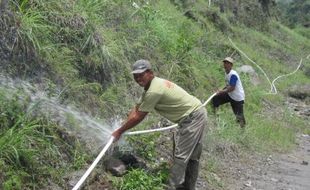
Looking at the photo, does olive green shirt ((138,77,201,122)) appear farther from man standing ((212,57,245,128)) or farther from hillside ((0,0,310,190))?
man standing ((212,57,245,128))

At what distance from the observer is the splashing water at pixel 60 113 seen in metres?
5.63

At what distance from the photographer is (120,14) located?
9328 mm

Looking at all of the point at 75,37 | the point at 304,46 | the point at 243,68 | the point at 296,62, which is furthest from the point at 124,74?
the point at 304,46

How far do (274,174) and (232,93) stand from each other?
187cm

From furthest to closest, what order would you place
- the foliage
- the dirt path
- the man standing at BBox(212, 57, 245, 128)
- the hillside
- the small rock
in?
the man standing at BBox(212, 57, 245, 128) → the dirt path → the small rock → the foliage → the hillside

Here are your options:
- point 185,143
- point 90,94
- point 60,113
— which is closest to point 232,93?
point 90,94

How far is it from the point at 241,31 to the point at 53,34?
15373 mm

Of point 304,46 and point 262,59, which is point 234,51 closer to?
point 262,59

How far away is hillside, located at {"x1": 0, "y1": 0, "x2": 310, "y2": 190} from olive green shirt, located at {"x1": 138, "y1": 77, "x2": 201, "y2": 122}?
0.75 meters

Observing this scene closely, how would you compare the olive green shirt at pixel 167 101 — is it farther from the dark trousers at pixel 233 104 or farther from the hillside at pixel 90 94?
the dark trousers at pixel 233 104

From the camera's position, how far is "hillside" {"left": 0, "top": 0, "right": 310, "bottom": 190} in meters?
5.28

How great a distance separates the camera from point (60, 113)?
5.90 meters

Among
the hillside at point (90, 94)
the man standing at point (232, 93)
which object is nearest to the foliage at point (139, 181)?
the hillside at point (90, 94)

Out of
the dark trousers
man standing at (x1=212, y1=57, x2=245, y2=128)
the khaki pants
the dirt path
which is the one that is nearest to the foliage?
the khaki pants
